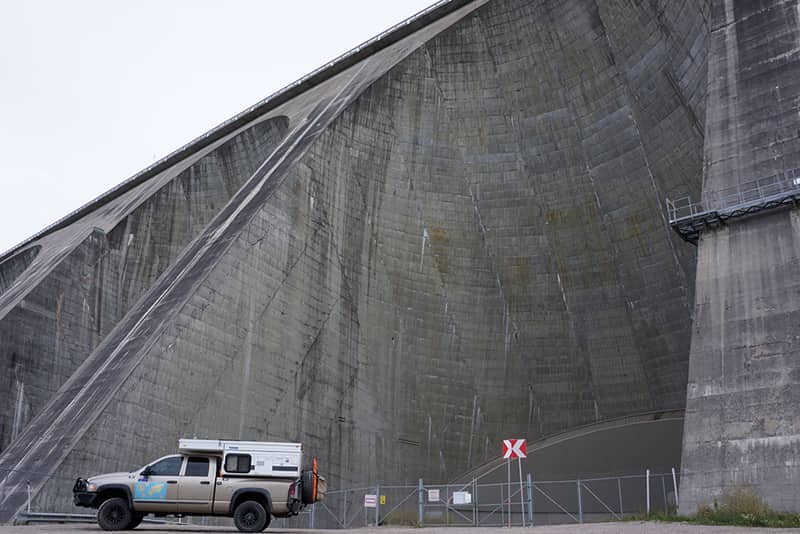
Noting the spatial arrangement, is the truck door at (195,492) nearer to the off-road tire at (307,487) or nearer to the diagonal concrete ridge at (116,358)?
the off-road tire at (307,487)

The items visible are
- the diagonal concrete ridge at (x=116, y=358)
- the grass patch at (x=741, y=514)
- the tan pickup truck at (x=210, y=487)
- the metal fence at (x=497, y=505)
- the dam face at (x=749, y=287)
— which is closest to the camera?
the tan pickup truck at (x=210, y=487)

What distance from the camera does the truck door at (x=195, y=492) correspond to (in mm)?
12266

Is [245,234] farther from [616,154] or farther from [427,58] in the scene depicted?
[616,154]

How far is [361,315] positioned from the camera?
2402cm

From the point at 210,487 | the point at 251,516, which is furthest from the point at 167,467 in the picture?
the point at 251,516

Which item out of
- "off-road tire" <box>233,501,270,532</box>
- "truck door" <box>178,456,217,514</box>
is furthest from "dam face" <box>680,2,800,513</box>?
"truck door" <box>178,456,217,514</box>

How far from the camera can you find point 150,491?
40.0 feet

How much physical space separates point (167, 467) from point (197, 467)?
1.61ft

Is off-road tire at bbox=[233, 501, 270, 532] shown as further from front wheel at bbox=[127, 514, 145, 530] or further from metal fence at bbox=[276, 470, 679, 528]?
metal fence at bbox=[276, 470, 679, 528]

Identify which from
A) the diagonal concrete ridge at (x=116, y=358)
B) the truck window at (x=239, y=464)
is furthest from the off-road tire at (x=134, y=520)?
the diagonal concrete ridge at (x=116, y=358)

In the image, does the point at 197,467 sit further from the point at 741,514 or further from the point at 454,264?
the point at 454,264

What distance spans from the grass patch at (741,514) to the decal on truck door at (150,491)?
8794 mm

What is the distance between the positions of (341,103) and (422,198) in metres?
4.26

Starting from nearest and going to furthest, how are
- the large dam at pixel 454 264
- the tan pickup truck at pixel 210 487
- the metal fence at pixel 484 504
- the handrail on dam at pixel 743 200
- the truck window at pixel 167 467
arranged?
1. the tan pickup truck at pixel 210 487
2. the truck window at pixel 167 467
3. the handrail on dam at pixel 743 200
4. the metal fence at pixel 484 504
5. the large dam at pixel 454 264
